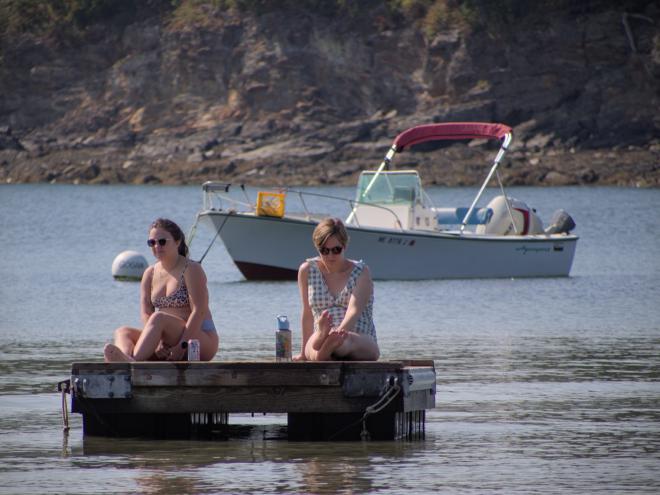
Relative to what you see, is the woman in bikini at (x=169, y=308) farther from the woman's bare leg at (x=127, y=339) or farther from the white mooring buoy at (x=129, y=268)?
the white mooring buoy at (x=129, y=268)

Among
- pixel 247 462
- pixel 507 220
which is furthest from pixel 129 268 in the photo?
pixel 247 462

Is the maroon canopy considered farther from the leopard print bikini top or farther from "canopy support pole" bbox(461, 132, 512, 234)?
the leopard print bikini top

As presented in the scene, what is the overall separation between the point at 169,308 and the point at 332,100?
91.0 meters

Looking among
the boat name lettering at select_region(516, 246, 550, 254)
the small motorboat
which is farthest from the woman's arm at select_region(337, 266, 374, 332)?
the boat name lettering at select_region(516, 246, 550, 254)

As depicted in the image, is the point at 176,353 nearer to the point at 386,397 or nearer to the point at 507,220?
the point at 386,397

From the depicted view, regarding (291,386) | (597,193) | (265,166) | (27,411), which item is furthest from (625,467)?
(265,166)

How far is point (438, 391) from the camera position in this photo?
13812 millimetres

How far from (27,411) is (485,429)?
344 centimetres

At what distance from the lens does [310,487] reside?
9.25 metres

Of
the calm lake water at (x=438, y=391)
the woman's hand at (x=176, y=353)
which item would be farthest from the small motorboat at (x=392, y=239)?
the woman's hand at (x=176, y=353)

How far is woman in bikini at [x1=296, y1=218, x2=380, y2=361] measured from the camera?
10.6 m

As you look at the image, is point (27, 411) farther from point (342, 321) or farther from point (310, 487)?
point (310, 487)

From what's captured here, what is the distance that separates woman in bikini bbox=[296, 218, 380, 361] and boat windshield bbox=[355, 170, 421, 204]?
19.8m

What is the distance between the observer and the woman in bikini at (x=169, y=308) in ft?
35.6
